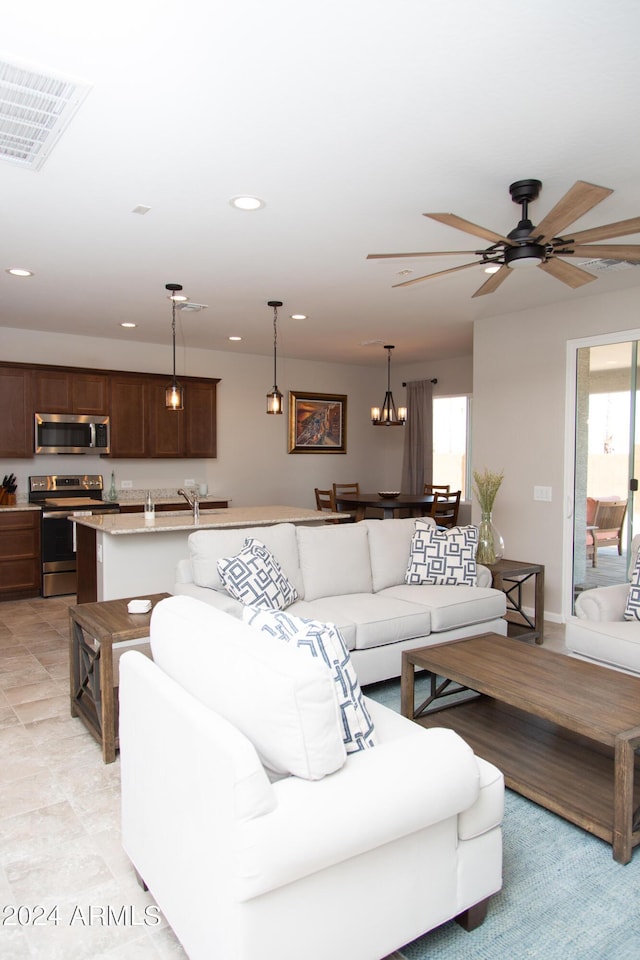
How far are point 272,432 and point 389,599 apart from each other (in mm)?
4598

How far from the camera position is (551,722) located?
2.79 m

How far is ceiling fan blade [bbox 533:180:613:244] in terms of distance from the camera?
2156 mm

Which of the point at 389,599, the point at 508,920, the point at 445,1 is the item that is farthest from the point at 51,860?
the point at 445,1

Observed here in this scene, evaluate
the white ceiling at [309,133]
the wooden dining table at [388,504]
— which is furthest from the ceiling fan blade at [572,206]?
the wooden dining table at [388,504]

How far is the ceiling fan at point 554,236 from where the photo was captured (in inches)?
90.4

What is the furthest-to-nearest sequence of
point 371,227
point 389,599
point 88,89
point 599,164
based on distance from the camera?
1. point 389,599
2. point 371,227
3. point 599,164
4. point 88,89

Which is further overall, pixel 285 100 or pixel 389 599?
pixel 389 599

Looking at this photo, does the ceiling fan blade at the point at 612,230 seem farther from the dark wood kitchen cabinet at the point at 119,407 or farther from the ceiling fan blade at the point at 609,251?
the dark wood kitchen cabinet at the point at 119,407

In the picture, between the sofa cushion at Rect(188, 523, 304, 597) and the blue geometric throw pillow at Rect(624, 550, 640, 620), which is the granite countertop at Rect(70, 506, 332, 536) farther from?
the blue geometric throw pillow at Rect(624, 550, 640, 620)

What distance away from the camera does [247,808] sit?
4.51 feet

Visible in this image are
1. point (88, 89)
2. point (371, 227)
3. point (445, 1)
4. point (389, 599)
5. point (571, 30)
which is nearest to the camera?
point (445, 1)

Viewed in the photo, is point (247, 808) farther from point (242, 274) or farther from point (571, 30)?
point (242, 274)

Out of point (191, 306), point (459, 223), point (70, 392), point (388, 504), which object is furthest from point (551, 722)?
point (70, 392)

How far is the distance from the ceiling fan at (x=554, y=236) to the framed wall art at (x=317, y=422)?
5348 mm
